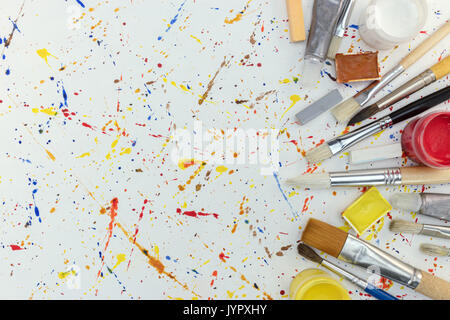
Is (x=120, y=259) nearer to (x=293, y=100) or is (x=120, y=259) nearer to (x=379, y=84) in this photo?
(x=293, y=100)

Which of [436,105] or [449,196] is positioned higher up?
[436,105]

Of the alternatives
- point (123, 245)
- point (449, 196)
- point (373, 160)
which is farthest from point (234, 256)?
point (449, 196)

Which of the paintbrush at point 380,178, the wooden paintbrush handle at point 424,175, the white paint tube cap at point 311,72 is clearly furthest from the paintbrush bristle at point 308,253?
the white paint tube cap at point 311,72

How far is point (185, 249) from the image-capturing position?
77cm

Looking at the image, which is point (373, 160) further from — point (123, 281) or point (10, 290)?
point (10, 290)

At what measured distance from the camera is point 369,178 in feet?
2.42

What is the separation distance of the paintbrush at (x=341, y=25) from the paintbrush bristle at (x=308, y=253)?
1.38 feet

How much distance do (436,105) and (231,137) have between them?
0.44m

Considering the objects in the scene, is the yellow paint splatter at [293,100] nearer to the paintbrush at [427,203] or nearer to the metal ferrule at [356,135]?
the metal ferrule at [356,135]

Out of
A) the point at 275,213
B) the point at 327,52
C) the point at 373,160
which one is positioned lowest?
the point at 275,213

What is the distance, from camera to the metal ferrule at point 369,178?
0.74 m

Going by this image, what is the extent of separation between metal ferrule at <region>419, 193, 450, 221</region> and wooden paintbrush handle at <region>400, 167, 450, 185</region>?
0.10 feet

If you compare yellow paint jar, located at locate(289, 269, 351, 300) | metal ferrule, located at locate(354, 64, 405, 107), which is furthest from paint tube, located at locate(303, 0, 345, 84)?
yellow paint jar, located at locate(289, 269, 351, 300)

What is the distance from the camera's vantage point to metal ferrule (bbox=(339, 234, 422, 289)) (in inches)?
28.8
